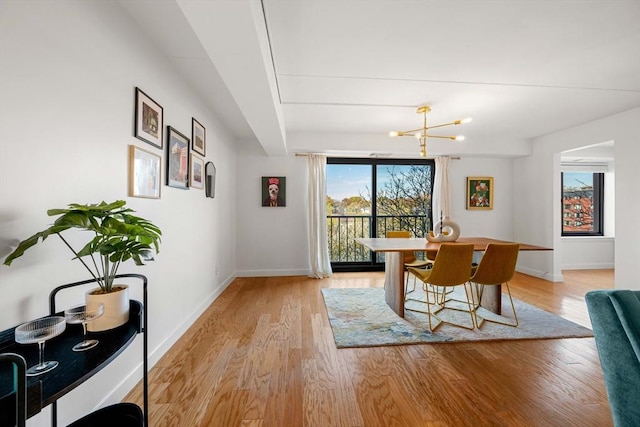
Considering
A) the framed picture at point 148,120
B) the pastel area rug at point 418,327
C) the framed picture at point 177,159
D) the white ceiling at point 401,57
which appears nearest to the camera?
the white ceiling at point 401,57

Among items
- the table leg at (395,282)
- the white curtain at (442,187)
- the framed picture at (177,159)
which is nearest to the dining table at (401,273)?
the table leg at (395,282)

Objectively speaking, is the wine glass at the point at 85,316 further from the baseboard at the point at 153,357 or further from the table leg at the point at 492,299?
the table leg at the point at 492,299

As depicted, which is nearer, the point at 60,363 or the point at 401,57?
the point at 60,363

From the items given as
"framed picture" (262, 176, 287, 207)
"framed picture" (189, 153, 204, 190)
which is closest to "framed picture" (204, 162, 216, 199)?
"framed picture" (189, 153, 204, 190)

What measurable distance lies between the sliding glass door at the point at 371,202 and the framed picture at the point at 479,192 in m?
0.73

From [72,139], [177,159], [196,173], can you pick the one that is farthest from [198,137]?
[72,139]

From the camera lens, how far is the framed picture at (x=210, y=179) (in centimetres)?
304

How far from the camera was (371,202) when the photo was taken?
15.8 ft

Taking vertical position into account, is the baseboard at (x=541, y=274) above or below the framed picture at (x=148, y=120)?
below

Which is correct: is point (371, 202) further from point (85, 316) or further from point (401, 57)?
point (85, 316)

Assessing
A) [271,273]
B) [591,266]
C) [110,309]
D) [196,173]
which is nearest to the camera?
[110,309]

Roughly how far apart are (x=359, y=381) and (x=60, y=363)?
158cm

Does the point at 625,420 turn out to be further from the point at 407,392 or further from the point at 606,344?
the point at 407,392

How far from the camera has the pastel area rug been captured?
2.29 metres
